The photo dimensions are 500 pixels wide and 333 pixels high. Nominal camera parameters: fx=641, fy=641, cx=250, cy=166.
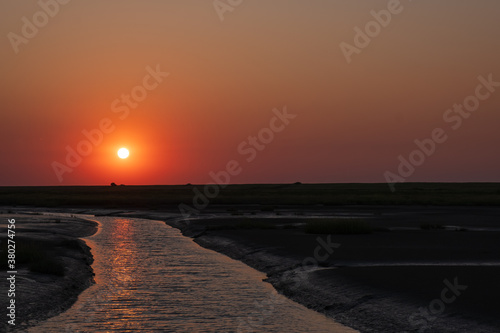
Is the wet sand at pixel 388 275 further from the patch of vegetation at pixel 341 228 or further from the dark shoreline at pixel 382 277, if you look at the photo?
the patch of vegetation at pixel 341 228

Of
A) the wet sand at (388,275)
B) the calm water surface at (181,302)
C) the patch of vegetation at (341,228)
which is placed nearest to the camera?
the wet sand at (388,275)

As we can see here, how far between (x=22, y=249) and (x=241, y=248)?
12.8 m

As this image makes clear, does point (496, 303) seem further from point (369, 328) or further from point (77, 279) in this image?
point (77, 279)

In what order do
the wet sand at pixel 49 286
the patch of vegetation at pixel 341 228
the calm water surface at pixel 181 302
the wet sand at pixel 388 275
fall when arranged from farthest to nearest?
the patch of vegetation at pixel 341 228, the wet sand at pixel 49 286, the calm water surface at pixel 181 302, the wet sand at pixel 388 275

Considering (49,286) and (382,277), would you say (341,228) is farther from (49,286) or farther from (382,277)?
(49,286)

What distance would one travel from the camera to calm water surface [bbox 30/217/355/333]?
16969 mm

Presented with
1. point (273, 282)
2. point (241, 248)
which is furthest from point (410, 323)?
point (241, 248)

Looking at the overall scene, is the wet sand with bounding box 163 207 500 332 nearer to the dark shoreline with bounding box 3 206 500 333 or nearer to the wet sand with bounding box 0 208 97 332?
the dark shoreline with bounding box 3 206 500 333

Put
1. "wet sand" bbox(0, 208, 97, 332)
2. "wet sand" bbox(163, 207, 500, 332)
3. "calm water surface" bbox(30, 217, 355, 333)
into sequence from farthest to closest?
"wet sand" bbox(0, 208, 97, 332) < "calm water surface" bbox(30, 217, 355, 333) < "wet sand" bbox(163, 207, 500, 332)

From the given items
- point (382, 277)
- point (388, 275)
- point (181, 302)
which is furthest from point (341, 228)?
point (181, 302)

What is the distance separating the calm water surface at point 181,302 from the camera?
17.0m

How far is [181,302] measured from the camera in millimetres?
19859

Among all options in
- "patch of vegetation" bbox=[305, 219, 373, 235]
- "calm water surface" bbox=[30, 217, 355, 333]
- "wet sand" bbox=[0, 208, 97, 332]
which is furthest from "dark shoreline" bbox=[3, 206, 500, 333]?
"wet sand" bbox=[0, 208, 97, 332]

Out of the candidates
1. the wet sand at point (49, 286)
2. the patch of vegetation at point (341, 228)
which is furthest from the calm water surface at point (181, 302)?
the patch of vegetation at point (341, 228)
